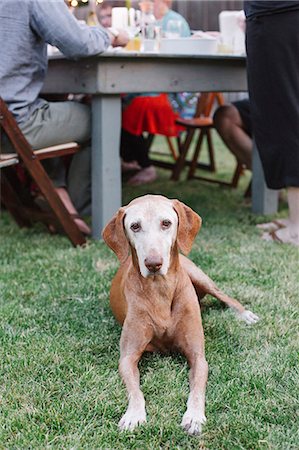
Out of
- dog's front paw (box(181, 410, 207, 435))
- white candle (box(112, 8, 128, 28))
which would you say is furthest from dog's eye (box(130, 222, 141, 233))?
white candle (box(112, 8, 128, 28))

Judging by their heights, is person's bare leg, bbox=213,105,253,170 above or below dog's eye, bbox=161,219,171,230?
below

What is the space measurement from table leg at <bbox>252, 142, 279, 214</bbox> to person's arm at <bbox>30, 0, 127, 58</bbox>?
1.43 metres

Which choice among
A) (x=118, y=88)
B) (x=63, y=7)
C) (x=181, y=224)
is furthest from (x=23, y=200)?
(x=181, y=224)

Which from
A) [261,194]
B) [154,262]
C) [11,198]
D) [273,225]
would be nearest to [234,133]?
[261,194]

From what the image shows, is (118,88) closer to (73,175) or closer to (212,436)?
(73,175)

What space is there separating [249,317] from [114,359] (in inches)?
22.8

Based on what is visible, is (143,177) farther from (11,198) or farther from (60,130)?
(60,130)

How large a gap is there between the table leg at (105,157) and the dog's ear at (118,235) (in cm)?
149

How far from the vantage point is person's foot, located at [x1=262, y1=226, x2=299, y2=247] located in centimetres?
357

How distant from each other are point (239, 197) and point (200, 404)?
326 cm

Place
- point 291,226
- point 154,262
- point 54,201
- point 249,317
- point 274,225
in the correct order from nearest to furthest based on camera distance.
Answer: point 154,262 → point 249,317 → point 54,201 → point 291,226 → point 274,225

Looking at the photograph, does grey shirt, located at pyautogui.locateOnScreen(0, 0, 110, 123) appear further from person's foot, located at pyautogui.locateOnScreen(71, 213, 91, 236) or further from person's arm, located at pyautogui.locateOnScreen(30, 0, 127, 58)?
person's foot, located at pyautogui.locateOnScreen(71, 213, 91, 236)

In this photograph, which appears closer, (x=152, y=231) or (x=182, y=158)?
(x=152, y=231)

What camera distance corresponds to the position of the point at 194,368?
6.54 feet
